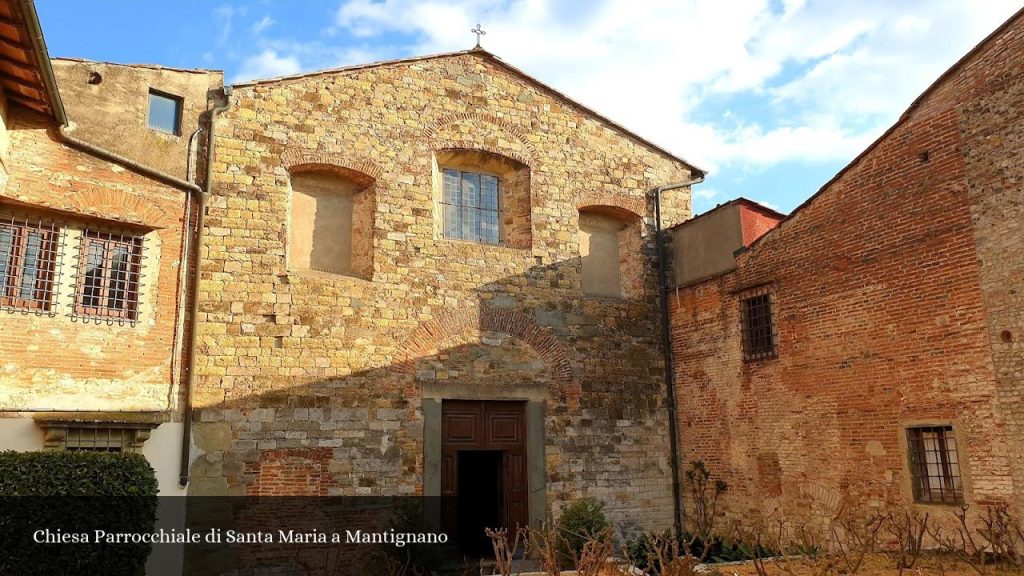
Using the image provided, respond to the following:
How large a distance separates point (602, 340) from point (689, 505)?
9.97 feet

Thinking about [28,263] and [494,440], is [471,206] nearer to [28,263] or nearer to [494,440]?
[494,440]

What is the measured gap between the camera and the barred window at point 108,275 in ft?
29.0

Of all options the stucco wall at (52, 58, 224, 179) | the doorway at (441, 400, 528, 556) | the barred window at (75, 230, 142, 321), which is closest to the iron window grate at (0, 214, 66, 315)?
the barred window at (75, 230, 142, 321)

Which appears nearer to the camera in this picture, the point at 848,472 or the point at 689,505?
the point at 848,472

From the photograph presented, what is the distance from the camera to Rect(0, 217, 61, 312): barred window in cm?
837

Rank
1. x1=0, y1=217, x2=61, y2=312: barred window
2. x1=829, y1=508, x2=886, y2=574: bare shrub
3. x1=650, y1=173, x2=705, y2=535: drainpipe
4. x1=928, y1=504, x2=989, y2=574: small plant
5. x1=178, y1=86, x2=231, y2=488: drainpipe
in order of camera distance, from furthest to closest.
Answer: x1=650, y1=173, x2=705, y2=535: drainpipe < x1=178, y1=86, x2=231, y2=488: drainpipe < x1=829, y1=508, x2=886, y2=574: bare shrub < x1=0, y1=217, x2=61, y2=312: barred window < x1=928, y1=504, x2=989, y2=574: small plant

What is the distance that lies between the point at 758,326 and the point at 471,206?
194 inches

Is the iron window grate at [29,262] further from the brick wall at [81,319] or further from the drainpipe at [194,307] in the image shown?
the drainpipe at [194,307]

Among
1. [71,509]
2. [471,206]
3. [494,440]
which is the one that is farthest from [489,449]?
[71,509]

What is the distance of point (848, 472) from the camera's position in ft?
31.8

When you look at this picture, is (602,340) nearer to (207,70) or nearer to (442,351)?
(442,351)

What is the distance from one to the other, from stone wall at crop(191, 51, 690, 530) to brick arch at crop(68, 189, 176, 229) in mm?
725

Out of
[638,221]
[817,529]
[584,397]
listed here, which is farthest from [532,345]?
[817,529]

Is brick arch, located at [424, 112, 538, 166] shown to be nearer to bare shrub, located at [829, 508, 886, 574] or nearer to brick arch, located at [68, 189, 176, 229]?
brick arch, located at [68, 189, 176, 229]
